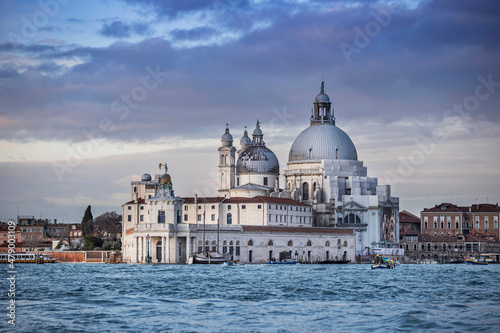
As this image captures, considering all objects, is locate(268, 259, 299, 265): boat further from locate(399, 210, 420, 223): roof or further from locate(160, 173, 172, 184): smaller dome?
locate(399, 210, 420, 223): roof

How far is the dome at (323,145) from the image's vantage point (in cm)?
11244

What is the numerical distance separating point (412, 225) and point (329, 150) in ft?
86.7

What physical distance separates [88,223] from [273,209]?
118ft

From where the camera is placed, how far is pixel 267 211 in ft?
328

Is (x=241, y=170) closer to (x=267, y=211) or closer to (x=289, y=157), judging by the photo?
(x=289, y=157)

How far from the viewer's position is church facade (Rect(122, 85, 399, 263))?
303ft

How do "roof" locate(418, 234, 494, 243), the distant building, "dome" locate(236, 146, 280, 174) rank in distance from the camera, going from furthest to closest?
"roof" locate(418, 234, 494, 243)
the distant building
"dome" locate(236, 146, 280, 174)

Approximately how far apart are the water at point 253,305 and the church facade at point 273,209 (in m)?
33.7

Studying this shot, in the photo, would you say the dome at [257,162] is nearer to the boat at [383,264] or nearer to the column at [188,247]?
the column at [188,247]

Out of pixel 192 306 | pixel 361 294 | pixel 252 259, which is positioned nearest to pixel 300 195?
pixel 252 259

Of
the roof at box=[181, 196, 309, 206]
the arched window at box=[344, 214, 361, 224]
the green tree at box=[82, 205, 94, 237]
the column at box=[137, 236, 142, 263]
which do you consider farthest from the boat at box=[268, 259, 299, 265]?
the green tree at box=[82, 205, 94, 237]

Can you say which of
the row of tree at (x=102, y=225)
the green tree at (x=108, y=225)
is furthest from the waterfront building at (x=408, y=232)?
the green tree at (x=108, y=225)

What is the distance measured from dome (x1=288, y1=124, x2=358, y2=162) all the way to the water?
5436 cm

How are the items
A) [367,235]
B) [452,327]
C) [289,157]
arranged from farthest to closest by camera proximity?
[289,157] < [367,235] < [452,327]
